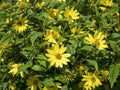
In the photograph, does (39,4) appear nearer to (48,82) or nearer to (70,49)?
(70,49)

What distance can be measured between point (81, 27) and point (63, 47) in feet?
1.23

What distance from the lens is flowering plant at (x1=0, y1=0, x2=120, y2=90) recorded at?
2709mm

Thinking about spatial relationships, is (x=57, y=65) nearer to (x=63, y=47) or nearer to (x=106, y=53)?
(x=63, y=47)

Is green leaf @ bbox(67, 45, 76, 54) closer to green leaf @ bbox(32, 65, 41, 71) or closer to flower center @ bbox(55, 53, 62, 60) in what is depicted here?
flower center @ bbox(55, 53, 62, 60)

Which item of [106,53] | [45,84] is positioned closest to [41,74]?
[45,84]

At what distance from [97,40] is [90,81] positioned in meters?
0.32

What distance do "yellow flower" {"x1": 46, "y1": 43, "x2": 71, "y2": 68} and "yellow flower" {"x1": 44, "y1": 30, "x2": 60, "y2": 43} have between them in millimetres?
71

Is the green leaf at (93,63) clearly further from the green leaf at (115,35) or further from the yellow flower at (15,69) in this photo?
the yellow flower at (15,69)

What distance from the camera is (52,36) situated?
2.79 meters

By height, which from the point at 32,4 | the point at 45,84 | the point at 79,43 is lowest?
the point at 45,84

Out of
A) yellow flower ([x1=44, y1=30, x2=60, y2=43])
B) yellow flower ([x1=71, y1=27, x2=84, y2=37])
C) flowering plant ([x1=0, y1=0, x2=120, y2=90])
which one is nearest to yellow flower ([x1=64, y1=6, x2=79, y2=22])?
flowering plant ([x1=0, y1=0, x2=120, y2=90])

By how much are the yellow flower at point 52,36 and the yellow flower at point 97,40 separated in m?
0.24

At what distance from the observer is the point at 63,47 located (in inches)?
106

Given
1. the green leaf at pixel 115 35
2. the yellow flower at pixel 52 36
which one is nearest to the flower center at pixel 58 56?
the yellow flower at pixel 52 36
